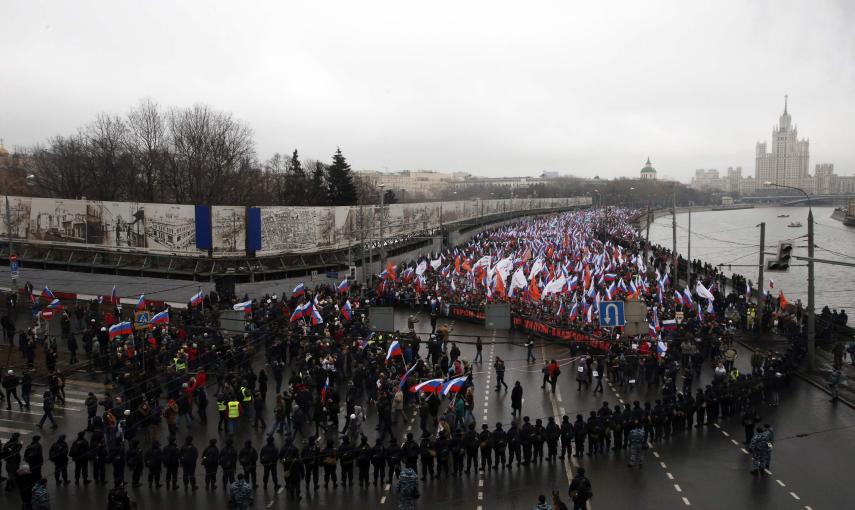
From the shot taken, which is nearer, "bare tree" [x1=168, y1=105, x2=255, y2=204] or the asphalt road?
the asphalt road

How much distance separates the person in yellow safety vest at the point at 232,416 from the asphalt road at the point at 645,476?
0.99ft

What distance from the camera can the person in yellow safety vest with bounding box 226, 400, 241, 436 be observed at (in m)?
16.7

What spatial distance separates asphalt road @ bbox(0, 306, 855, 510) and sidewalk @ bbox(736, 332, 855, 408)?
1148mm

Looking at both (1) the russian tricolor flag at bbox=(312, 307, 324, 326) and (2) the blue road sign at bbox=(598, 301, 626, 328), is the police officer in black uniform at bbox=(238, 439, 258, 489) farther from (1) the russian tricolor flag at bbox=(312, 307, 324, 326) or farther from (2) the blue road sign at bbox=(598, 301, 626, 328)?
(2) the blue road sign at bbox=(598, 301, 626, 328)

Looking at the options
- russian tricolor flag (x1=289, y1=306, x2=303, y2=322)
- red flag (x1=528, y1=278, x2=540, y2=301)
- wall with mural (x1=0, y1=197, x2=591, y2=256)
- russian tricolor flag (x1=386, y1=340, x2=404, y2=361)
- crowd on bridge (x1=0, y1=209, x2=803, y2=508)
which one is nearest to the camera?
crowd on bridge (x1=0, y1=209, x2=803, y2=508)

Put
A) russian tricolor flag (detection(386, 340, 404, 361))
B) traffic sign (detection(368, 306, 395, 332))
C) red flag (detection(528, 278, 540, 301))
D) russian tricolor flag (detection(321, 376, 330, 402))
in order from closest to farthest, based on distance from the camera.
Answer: russian tricolor flag (detection(321, 376, 330, 402)) → traffic sign (detection(368, 306, 395, 332)) → russian tricolor flag (detection(386, 340, 404, 361)) → red flag (detection(528, 278, 540, 301))

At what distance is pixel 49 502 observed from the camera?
12172 millimetres

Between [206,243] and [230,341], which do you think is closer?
[230,341]

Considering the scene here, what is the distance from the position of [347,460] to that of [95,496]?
546cm

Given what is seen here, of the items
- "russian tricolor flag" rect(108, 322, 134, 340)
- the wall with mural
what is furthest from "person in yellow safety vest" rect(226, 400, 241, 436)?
the wall with mural

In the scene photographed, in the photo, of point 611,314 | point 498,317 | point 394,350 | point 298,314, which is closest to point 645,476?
point 611,314

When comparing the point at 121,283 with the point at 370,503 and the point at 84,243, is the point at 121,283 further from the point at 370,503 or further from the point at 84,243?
the point at 370,503

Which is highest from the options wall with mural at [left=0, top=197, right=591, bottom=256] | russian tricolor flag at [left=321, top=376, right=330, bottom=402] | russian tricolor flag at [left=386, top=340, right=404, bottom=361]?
wall with mural at [left=0, top=197, right=591, bottom=256]

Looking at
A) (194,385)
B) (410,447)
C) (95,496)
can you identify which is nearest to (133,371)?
(194,385)
